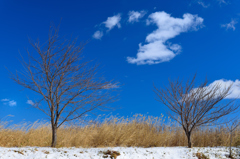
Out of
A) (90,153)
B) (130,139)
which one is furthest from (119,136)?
(90,153)

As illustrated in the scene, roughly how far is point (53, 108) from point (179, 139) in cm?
647

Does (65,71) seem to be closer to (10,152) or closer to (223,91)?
(10,152)

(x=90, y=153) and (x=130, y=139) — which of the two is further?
(x=130, y=139)

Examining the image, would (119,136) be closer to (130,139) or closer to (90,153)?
(130,139)

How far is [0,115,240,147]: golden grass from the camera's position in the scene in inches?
344

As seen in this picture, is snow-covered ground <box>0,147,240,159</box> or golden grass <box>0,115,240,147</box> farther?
golden grass <box>0,115,240,147</box>

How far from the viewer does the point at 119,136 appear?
9.18 m

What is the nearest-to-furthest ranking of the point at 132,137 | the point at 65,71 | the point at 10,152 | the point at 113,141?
1. the point at 10,152
2. the point at 65,71
3. the point at 113,141
4. the point at 132,137

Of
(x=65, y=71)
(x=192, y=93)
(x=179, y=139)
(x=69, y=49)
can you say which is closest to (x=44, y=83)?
(x=65, y=71)

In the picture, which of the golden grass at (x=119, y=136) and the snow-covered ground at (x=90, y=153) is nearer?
the snow-covered ground at (x=90, y=153)

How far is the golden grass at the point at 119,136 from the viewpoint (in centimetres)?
873

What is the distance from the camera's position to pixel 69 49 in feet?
24.0

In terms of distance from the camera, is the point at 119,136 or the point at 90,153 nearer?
the point at 90,153

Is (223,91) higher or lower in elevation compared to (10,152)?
higher
